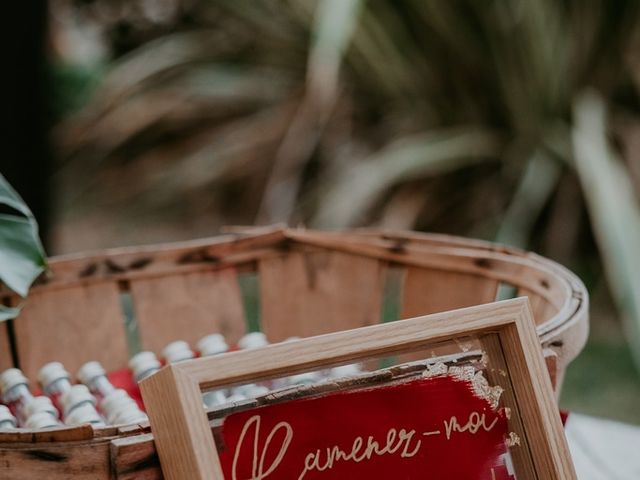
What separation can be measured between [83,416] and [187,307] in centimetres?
26

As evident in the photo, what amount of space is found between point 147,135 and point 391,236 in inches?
53.9

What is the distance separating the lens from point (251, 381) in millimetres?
397

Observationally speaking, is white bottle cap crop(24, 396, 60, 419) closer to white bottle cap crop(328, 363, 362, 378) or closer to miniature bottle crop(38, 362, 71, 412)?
miniature bottle crop(38, 362, 71, 412)

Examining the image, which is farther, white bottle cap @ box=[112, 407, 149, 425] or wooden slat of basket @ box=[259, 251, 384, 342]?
wooden slat of basket @ box=[259, 251, 384, 342]

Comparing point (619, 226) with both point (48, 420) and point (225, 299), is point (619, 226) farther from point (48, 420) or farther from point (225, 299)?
point (48, 420)

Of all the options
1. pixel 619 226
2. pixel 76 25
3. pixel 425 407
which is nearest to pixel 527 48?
pixel 619 226

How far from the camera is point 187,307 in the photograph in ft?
2.40

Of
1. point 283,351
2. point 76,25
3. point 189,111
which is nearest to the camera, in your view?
point 283,351

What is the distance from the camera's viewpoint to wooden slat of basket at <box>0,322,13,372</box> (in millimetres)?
646

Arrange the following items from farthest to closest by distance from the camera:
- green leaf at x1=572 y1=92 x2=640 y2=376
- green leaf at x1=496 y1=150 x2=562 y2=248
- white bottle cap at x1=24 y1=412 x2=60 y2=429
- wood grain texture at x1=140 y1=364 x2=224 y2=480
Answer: green leaf at x1=496 y1=150 x2=562 y2=248 → green leaf at x1=572 y1=92 x2=640 y2=376 → white bottle cap at x1=24 y1=412 x2=60 y2=429 → wood grain texture at x1=140 y1=364 x2=224 y2=480

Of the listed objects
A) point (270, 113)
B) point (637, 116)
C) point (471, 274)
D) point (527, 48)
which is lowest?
point (471, 274)

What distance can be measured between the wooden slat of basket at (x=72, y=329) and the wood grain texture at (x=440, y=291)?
26cm

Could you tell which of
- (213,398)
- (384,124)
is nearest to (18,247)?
(213,398)

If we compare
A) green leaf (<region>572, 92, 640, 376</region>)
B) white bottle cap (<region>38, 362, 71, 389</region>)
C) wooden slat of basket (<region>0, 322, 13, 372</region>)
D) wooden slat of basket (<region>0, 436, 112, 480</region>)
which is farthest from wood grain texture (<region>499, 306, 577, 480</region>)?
green leaf (<region>572, 92, 640, 376</region>)
